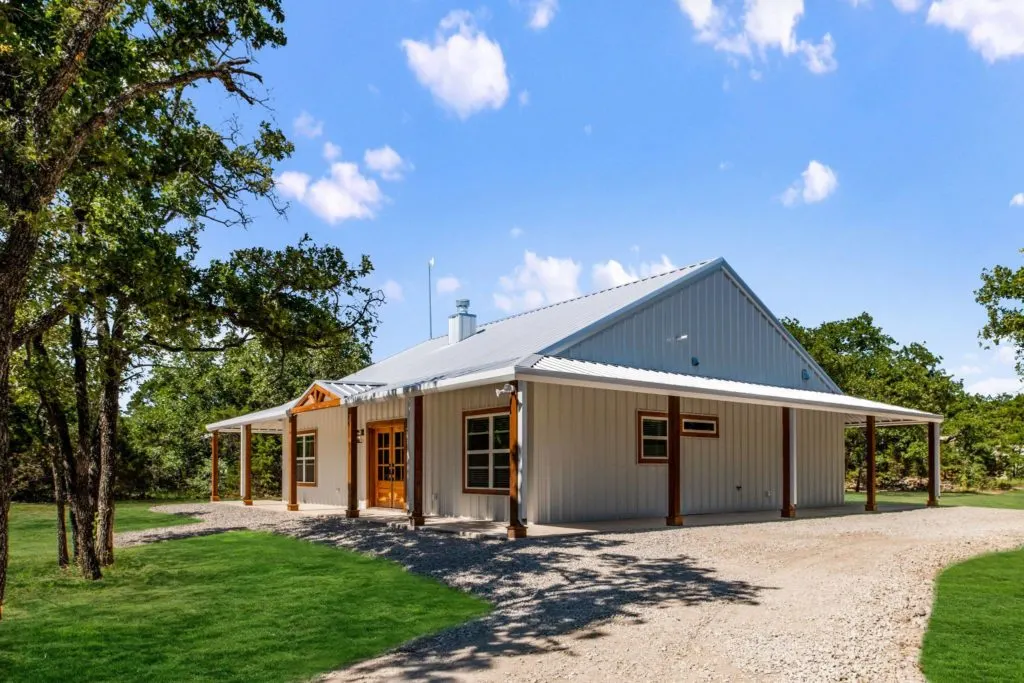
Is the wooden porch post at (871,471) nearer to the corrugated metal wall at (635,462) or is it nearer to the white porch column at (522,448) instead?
the corrugated metal wall at (635,462)

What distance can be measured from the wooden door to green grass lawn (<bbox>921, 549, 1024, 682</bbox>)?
9.96 meters

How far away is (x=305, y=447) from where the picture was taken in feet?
67.3

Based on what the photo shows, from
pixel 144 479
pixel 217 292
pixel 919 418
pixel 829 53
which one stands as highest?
pixel 829 53

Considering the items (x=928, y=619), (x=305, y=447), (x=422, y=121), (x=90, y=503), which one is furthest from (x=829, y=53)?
(x=305, y=447)

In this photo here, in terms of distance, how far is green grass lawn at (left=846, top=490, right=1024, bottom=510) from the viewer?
19047 mm

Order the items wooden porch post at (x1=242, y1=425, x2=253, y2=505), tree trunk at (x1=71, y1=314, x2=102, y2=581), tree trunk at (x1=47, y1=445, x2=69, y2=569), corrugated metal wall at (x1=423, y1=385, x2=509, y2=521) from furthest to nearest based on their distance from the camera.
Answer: wooden porch post at (x1=242, y1=425, x2=253, y2=505), corrugated metal wall at (x1=423, y1=385, x2=509, y2=521), tree trunk at (x1=47, y1=445, x2=69, y2=569), tree trunk at (x1=71, y1=314, x2=102, y2=581)

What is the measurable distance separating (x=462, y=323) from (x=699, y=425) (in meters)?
6.58

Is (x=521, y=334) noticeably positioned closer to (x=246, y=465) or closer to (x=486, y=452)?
(x=486, y=452)

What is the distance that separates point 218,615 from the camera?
7.16 meters

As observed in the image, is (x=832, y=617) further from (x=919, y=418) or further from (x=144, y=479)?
(x=144, y=479)

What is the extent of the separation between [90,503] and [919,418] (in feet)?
52.7

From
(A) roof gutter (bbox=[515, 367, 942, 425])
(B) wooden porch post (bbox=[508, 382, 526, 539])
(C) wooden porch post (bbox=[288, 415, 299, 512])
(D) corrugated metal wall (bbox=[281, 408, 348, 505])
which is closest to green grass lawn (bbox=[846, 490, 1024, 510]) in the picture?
(A) roof gutter (bbox=[515, 367, 942, 425])

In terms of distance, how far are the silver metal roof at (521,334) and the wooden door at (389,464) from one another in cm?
106

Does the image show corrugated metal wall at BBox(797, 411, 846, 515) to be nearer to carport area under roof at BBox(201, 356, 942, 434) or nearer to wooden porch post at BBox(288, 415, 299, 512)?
carport area under roof at BBox(201, 356, 942, 434)
